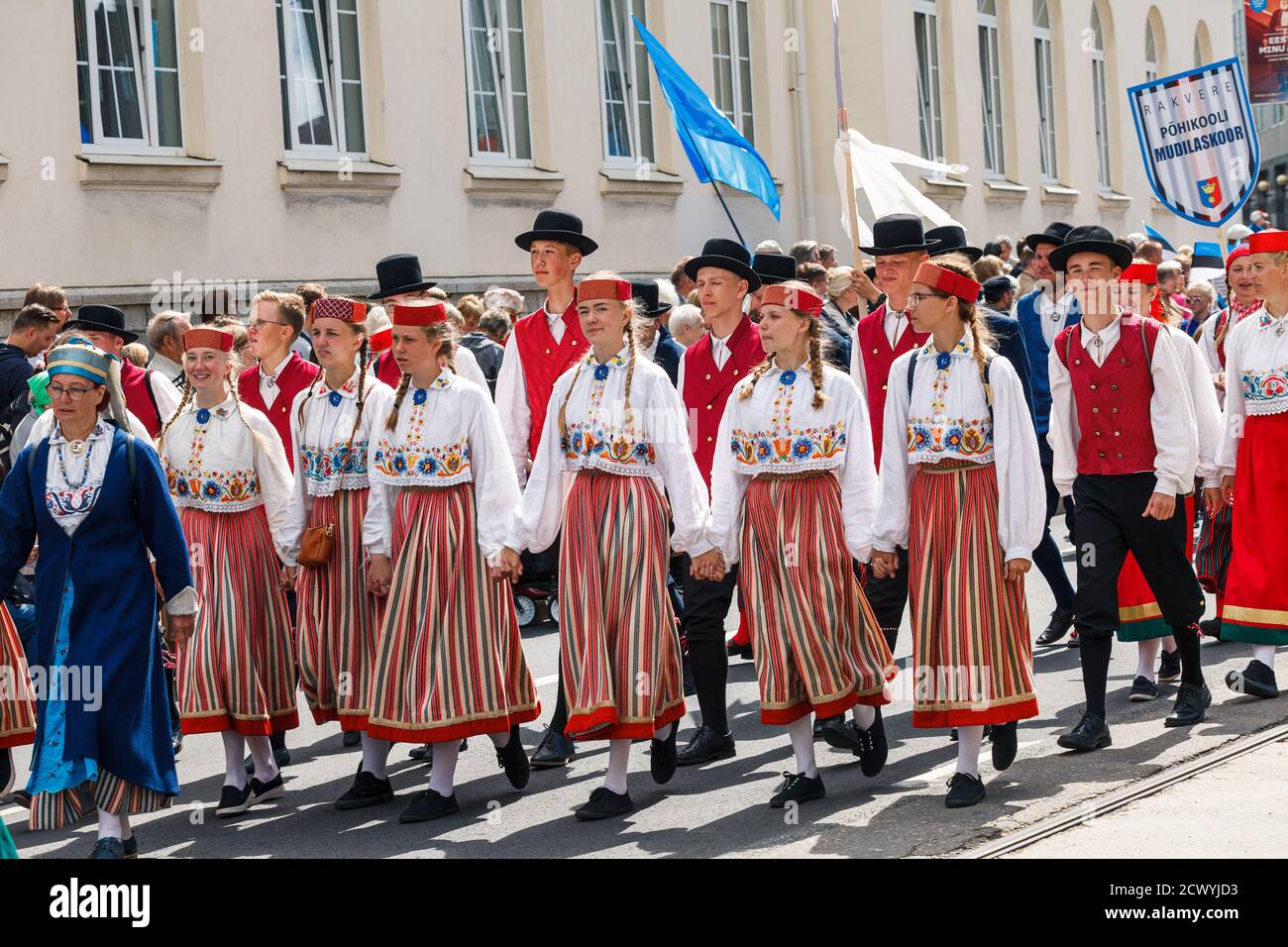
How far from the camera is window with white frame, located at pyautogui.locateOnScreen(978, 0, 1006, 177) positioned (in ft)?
85.4

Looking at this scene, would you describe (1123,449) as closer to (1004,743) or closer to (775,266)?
(1004,743)

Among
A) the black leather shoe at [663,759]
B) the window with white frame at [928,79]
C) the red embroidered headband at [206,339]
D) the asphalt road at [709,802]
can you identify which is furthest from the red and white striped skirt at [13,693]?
the window with white frame at [928,79]

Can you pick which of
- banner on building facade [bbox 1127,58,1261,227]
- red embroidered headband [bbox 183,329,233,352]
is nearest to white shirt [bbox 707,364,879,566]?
red embroidered headband [bbox 183,329,233,352]

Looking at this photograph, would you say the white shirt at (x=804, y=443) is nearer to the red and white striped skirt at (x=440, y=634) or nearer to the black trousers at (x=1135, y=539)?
the red and white striped skirt at (x=440, y=634)

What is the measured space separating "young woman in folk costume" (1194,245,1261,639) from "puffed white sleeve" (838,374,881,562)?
2.61 meters

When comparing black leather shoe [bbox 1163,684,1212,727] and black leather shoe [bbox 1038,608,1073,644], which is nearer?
black leather shoe [bbox 1163,684,1212,727]

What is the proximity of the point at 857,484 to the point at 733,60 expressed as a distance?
14448 mm

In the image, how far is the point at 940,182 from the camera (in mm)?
24062

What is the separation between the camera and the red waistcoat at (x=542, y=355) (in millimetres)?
8312

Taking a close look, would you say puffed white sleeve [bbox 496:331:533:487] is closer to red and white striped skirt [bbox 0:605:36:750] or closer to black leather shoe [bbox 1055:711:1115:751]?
red and white striped skirt [bbox 0:605:36:750]

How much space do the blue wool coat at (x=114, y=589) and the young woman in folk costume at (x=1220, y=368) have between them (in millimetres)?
4971

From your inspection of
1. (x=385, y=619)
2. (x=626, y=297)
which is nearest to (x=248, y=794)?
(x=385, y=619)

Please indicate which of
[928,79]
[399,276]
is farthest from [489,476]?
[928,79]

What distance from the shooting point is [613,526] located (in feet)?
22.7
